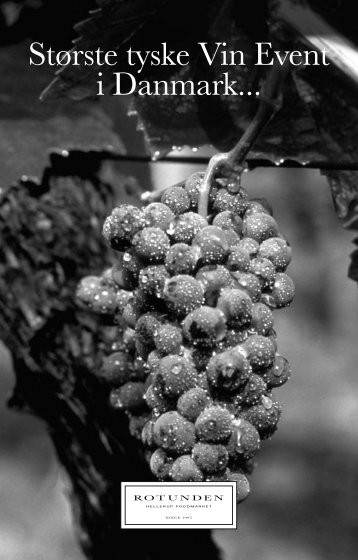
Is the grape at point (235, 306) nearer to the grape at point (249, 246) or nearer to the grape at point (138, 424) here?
the grape at point (249, 246)

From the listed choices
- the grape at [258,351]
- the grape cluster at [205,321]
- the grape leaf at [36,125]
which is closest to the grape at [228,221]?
the grape cluster at [205,321]

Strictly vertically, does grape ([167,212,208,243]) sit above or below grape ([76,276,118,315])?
below

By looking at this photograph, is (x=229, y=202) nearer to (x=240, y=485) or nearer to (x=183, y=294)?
(x=183, y=294)

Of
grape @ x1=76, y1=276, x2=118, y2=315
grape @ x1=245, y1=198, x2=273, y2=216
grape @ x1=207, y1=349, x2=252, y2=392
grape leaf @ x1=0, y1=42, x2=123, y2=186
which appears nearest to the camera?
grape @ x1=207, y1=349, x2=252, y2=392

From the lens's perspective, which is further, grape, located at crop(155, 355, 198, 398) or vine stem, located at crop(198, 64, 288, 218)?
vine stem, located at crop(198, 64, 288, 218)

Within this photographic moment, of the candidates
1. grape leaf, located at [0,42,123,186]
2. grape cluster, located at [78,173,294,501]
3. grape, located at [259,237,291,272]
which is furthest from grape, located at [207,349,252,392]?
grape leaf, located at [0,42,123,186]

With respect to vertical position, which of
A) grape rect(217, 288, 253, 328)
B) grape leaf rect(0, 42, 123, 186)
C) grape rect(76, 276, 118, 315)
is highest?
grape leaf rect(0, 42, 123, 186)

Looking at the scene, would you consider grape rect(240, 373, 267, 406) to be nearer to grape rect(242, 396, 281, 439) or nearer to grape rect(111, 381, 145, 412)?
grape rect(242, 396, 281, 439)
